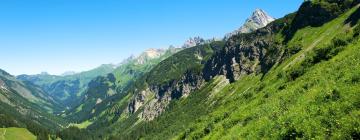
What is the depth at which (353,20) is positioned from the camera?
16712 cm

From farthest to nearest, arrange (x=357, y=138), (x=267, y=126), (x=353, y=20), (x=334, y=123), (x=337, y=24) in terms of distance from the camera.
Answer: (x=337, y=24), (x=353, y=20), (x=267, y=126), (x=334, y=123), (x=357, y=138)

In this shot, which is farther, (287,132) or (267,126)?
(267,126)

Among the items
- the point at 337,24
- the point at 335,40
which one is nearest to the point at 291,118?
the point at 335,40

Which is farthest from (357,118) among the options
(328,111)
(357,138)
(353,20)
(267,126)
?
(353,20)

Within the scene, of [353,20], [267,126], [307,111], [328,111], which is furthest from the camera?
[353,20]

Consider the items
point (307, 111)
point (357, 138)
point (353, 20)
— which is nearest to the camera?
point (357, 138)

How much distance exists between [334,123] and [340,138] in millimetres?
2455

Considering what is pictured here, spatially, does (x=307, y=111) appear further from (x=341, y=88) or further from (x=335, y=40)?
(x=335, y=40)

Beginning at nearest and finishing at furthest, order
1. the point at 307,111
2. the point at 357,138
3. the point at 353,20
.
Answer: the point at 357,138 < the point at 307,111 < the point at 353,20

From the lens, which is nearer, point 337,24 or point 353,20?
point 353,20

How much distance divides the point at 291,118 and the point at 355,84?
6.13 metres

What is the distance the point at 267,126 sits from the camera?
121 feet

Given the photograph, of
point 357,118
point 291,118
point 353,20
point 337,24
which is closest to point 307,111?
point 291,118

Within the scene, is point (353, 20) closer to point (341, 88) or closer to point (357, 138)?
point (341, 88)
